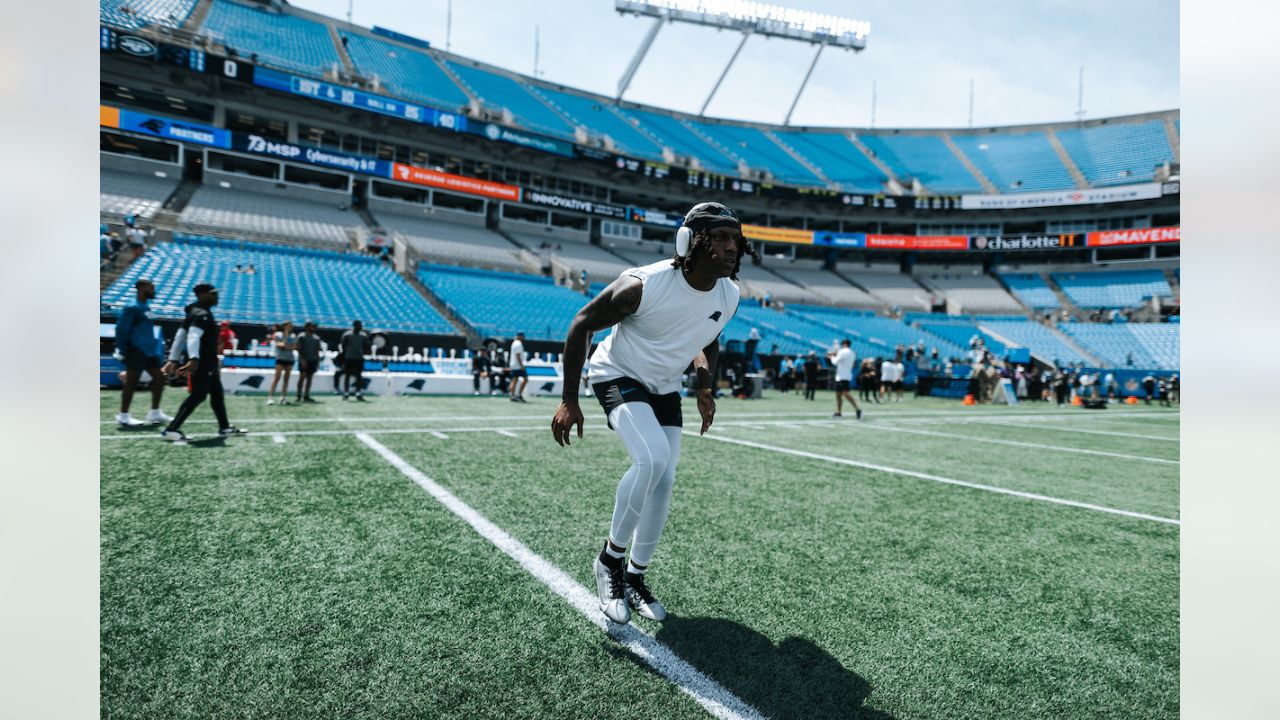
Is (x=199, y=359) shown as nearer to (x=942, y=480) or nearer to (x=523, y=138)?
(x=942, y=480)

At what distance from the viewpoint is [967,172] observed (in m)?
50.6

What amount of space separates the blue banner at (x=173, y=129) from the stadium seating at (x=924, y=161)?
4788 cm

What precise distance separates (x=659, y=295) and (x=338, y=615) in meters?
2.11

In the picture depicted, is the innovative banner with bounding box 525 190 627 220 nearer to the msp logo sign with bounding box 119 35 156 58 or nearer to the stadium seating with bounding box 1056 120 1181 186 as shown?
the msp logo sign with bounding box 119 35 156 58

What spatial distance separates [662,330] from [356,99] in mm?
35818

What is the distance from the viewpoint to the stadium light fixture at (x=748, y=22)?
149 ft

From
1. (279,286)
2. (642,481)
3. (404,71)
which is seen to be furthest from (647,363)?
(404,71)

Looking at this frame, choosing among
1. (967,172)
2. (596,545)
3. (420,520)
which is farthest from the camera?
(967,172)

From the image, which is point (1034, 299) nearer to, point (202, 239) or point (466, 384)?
point (466, 384)

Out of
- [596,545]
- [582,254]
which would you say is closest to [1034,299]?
[582,254]

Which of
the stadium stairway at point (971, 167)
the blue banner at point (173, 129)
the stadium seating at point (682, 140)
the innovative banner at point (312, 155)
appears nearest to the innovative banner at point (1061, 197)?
the stadium stairway at point (971, 167)

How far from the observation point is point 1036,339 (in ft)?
125

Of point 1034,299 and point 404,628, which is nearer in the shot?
point 404,628

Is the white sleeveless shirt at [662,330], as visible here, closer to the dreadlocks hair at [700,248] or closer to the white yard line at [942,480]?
the dreadlocks hair at [700,248]
